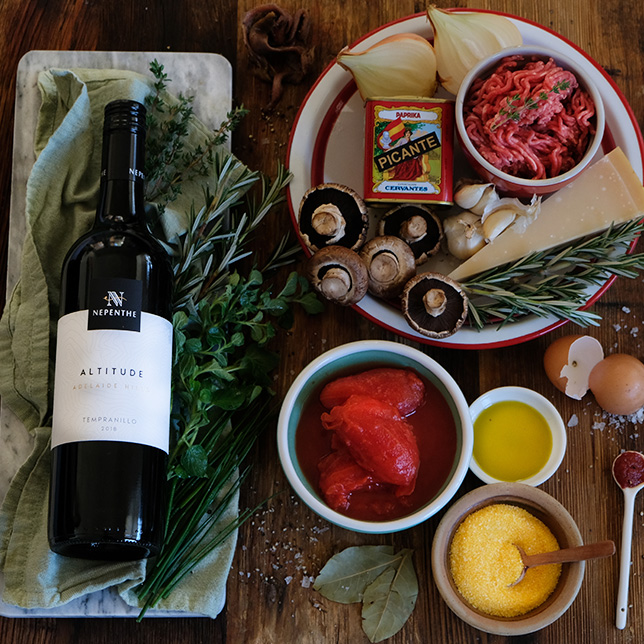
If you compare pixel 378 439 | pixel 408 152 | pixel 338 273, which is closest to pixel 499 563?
pixel 378 439

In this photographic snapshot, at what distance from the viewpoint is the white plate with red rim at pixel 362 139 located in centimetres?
125

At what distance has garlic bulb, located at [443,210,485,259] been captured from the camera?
1.25 metres

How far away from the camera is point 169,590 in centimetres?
121

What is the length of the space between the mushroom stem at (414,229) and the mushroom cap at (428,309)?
71 mm

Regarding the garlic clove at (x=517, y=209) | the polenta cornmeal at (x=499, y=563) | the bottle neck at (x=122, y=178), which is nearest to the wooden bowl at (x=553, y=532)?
the polenta cornmeal at (x=499, y=563)

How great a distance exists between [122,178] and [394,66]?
505 millimetres

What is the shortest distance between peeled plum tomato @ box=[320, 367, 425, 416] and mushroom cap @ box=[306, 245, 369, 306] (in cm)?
14

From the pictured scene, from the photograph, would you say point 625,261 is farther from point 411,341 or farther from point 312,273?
point 312,273

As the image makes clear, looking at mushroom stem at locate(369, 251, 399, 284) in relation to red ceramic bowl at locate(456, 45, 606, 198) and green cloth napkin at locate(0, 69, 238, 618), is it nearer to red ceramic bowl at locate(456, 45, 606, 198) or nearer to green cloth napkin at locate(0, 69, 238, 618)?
red ceramic bowl at locate(456, 45, 606, 198)

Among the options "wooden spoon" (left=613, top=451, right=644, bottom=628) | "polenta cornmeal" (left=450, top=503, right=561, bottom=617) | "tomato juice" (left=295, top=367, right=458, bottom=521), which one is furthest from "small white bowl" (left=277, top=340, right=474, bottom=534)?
"wooden spoon" (left=613, top=451, right=644, bottom=628)

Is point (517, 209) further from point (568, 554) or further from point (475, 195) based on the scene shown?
point (568, 554)

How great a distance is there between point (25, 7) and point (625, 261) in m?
1.19

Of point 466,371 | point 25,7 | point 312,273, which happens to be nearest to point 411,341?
point 466,371

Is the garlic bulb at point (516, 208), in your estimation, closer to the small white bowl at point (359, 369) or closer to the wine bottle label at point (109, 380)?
the small white bowl at point (359, 369)
